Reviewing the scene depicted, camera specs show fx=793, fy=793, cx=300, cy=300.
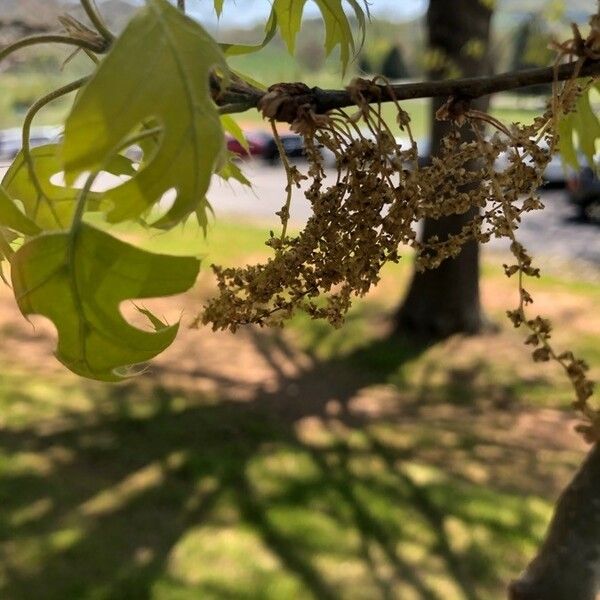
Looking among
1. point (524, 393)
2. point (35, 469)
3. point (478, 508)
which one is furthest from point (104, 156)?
point (524, 393)

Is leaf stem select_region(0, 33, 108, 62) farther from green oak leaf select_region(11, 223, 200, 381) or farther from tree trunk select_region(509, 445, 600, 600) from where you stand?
tree trunk select_region(509, 445, 600, 600)

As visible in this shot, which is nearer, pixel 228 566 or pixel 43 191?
pixel 43 191

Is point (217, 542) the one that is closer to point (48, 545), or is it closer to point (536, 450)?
point (48, 545)

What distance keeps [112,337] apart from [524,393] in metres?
2.44

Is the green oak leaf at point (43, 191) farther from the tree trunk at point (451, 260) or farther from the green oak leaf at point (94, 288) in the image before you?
the tree trunk at point (451, 260)

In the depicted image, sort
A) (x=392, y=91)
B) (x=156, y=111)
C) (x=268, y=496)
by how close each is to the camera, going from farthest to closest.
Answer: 1. (x=268, y=496)
2. (x=392, y=91)
3. (x=156, y=111)

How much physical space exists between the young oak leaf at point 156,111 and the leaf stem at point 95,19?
146 mm

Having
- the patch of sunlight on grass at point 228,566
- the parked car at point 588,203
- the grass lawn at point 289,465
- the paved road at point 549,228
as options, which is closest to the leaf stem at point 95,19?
the grass lawn at point 289,465

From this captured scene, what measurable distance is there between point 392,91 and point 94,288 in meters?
0.19

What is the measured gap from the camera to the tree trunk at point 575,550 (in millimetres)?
575

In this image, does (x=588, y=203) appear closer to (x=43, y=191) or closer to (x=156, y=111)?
(x=43, y=191)

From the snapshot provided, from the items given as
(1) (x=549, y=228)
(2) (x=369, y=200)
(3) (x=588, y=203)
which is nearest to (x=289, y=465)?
(2) (x=369, y=200)

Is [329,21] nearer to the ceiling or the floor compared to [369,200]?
nearer to the ceiling

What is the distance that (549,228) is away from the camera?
5.28 metres
